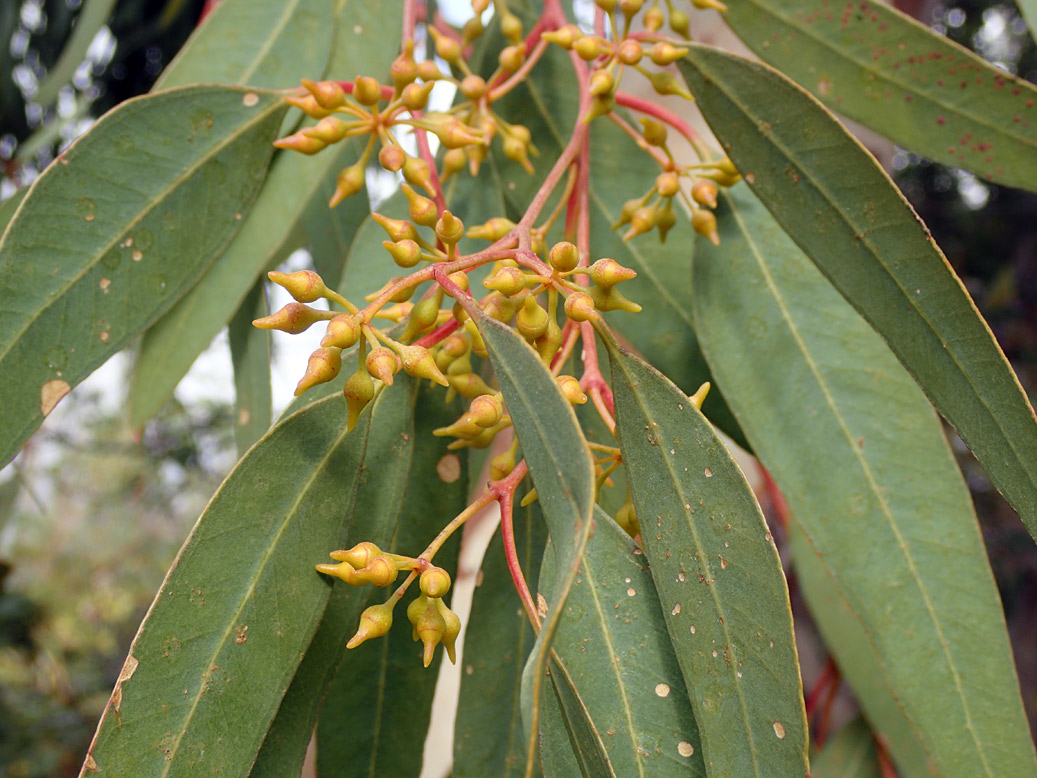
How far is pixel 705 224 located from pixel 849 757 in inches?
26.3

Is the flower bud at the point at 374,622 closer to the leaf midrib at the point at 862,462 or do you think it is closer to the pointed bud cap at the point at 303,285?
the pointed bud cap at the point at 303,285

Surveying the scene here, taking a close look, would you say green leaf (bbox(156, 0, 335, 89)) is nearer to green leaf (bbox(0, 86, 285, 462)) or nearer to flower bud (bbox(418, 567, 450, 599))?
green leaf (bbox(0, 86, 285, 462))

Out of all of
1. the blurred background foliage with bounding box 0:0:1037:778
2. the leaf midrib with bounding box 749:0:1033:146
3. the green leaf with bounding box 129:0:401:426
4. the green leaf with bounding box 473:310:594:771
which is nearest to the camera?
the green leaf with bounding box 473:310:594:771

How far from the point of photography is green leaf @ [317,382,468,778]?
0.63 metres

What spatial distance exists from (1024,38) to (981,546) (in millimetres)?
3650

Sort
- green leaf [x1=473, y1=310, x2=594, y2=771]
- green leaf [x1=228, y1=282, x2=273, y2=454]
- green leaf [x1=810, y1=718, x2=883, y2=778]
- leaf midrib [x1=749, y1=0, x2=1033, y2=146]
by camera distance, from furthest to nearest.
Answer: green leaf [x1=810, y1=718, x2=883, y2=778], green leaf [x1=228, y1=282, x2=273, y2=454], leaf midrib [x1=749, y1=0, x2=1033, y2=146], green leaf [x1=473, y1=310, x2=594, y2=771]

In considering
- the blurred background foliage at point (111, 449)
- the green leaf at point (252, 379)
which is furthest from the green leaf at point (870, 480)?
the blurred background foliage at point (111, 449)

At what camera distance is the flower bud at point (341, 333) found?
43 cm

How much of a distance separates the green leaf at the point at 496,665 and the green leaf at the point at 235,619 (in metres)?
0.17

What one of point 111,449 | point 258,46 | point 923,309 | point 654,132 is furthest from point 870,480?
point 111,449

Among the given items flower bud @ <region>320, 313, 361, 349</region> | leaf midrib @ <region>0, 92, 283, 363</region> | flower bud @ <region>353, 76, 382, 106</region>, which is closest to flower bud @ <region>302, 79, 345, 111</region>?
flower bud @ <region>353, 76, 382, 106</region>

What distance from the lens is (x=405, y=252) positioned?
47 centimetres

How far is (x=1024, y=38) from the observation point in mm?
3477

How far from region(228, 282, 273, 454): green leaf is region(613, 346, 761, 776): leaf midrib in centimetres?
49
